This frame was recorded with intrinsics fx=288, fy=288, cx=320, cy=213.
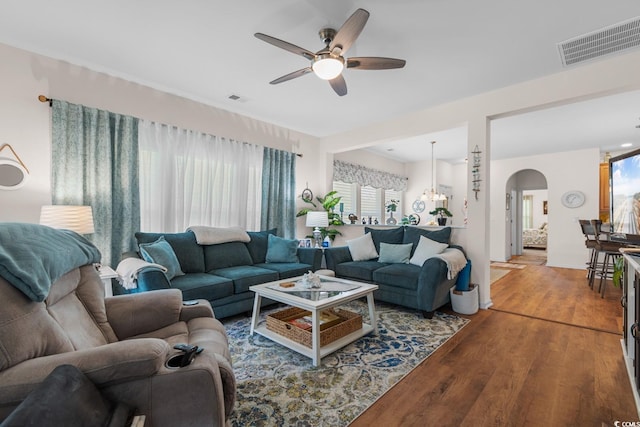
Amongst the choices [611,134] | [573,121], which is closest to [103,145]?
[573,121]

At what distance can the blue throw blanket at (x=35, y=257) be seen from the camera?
3.51ft

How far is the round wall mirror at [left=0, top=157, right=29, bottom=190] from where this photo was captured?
2570 millimetres

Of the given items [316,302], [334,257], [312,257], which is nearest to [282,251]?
[312,257]

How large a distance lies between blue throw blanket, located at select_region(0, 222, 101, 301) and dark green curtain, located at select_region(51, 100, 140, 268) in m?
1.71

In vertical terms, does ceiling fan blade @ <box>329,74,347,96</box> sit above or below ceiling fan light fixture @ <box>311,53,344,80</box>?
above

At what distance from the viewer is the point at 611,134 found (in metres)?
5.11

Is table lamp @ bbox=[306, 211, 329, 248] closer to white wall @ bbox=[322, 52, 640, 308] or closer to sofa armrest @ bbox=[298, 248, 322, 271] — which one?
sofa armrest @ bbox=[298, 248, 322, 271]

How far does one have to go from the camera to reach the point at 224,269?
3.49m

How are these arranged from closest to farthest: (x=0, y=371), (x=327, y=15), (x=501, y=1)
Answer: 1. (x=0, y=371)
2. (x=501, y=1)
3. (x=327, y=15)

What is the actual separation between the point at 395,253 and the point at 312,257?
1.13 meters

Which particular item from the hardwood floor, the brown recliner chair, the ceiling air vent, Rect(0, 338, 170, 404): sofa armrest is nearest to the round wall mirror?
the brown recliner chair

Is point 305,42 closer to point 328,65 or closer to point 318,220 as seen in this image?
point 328,65

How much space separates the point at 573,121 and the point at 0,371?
6.43 metres

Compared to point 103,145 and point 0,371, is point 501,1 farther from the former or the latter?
point 103,145
